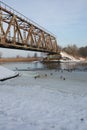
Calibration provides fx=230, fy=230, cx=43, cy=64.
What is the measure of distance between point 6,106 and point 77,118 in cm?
264

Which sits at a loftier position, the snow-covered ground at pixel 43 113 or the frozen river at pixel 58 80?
the snow-covered ground at pixel 43 113

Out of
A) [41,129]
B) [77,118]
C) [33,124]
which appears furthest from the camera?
[77,118]

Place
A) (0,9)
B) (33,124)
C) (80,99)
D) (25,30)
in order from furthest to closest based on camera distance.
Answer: (25,30), (0,9), (80,99), (33,124)

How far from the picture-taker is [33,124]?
620 centimetres

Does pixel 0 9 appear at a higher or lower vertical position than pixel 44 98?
higher

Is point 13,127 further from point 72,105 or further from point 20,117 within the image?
point 72,105

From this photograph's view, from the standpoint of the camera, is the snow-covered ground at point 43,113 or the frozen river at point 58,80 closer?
the snow-covered ground at point 43,113

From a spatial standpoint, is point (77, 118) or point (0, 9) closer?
point (77, 118)

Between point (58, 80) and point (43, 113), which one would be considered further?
point (58, 80)

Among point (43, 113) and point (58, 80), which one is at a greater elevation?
point (43, 113)

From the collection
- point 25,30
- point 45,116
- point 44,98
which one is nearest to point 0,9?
point 25,30

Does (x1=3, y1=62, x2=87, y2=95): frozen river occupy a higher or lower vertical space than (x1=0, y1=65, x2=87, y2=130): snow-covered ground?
lower

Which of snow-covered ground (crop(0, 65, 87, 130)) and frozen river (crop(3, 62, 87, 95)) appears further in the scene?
frozen river (crop(3, 62, 87, 95))

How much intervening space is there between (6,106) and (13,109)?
1.54 feet
